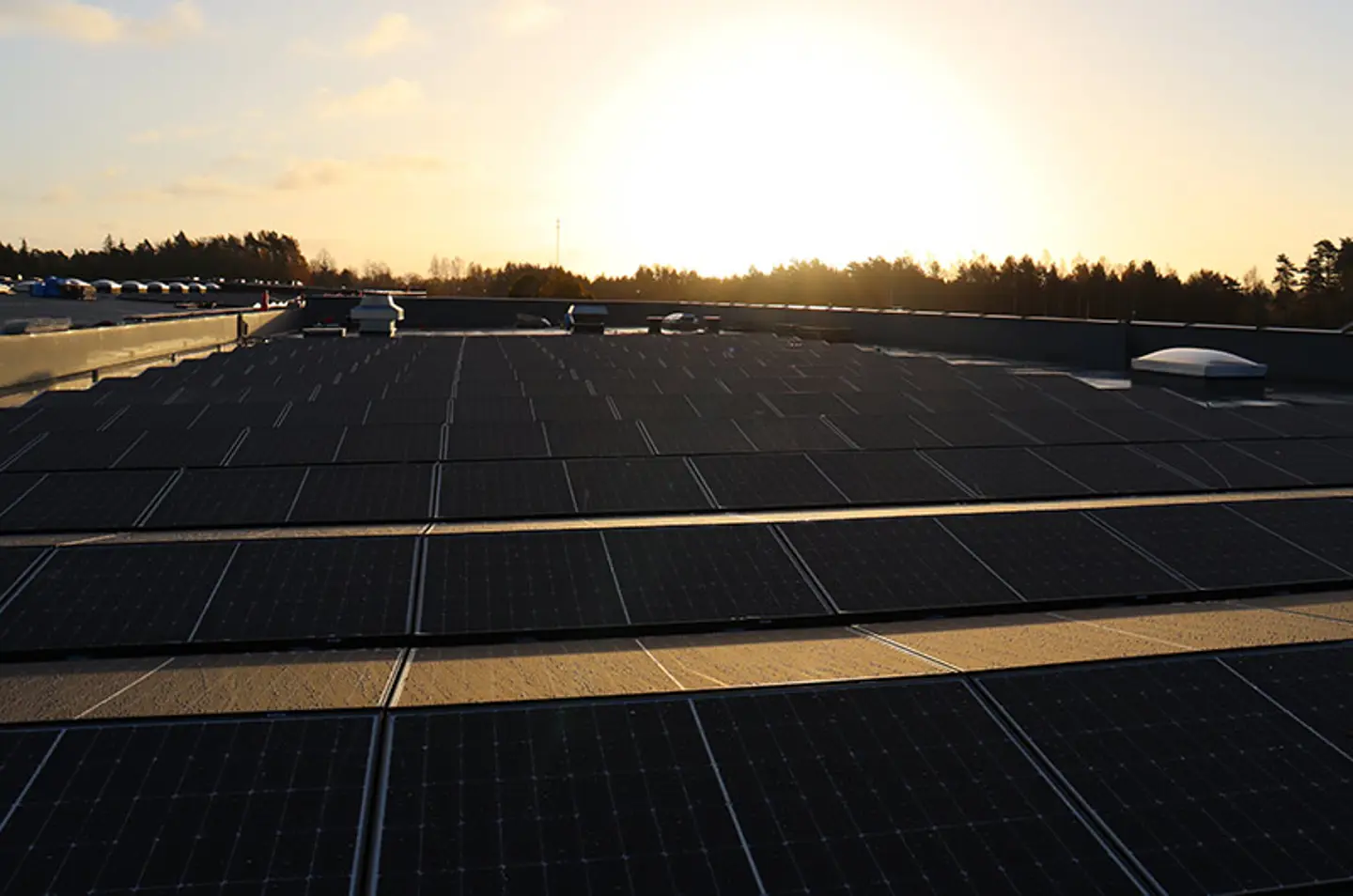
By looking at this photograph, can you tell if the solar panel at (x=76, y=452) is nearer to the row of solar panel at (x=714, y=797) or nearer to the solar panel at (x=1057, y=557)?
the row of solar panel at (x=714, y=797)

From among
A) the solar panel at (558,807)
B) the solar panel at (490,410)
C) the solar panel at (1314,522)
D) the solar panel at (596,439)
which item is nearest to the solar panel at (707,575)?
the solar panel at (558,807)

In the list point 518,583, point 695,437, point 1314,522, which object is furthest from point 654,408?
point 1314,522

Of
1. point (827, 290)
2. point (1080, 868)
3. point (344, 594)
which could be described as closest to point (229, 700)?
point (344, 594)

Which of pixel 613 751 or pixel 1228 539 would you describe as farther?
pixel 1228 539

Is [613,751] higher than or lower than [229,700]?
higher

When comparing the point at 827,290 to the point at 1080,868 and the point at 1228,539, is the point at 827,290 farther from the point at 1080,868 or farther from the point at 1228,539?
the point at 1080,868

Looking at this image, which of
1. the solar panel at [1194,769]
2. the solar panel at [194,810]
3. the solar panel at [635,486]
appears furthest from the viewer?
the solar panel at [635,486]
